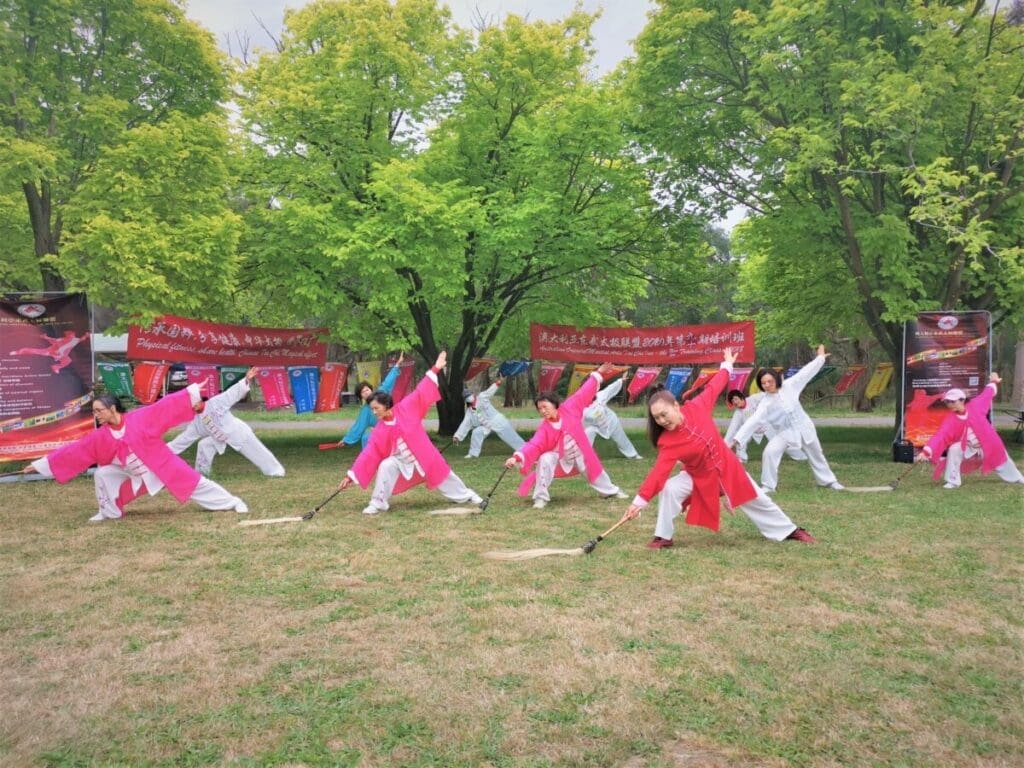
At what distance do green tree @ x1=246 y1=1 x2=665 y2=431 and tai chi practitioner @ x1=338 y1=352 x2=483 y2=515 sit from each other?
4103 millimetres

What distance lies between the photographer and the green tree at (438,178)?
458 inches

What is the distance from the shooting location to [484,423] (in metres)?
12.8

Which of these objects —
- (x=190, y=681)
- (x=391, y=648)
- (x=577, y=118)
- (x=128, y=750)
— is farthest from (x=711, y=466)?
(x=577, y=118)

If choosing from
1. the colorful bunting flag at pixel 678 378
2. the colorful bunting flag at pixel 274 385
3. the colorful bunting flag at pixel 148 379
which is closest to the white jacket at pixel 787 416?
the colorful bunting flag at pixel 678 378

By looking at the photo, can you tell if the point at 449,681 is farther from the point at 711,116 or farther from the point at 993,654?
the point at 711,116

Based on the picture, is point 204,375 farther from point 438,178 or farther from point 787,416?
point 787,416

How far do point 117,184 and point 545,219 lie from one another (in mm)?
6394

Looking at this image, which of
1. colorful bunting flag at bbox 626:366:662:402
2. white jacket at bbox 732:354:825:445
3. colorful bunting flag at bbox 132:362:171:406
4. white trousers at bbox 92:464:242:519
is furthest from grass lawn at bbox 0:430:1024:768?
colorful bunting flag at bbox 626:366:662:402

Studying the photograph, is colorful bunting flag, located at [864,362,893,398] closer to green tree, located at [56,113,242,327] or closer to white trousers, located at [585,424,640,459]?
white trousers, located at [585,424,640,459]

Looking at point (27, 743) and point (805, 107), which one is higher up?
point (805, 107)

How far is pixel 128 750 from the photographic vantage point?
2.80 m

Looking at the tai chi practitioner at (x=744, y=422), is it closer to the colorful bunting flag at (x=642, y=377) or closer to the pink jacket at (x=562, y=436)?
the pink jacket at (x=562, y=436)

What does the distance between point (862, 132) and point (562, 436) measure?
7.15m

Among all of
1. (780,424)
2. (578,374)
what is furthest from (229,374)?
(780,424)
